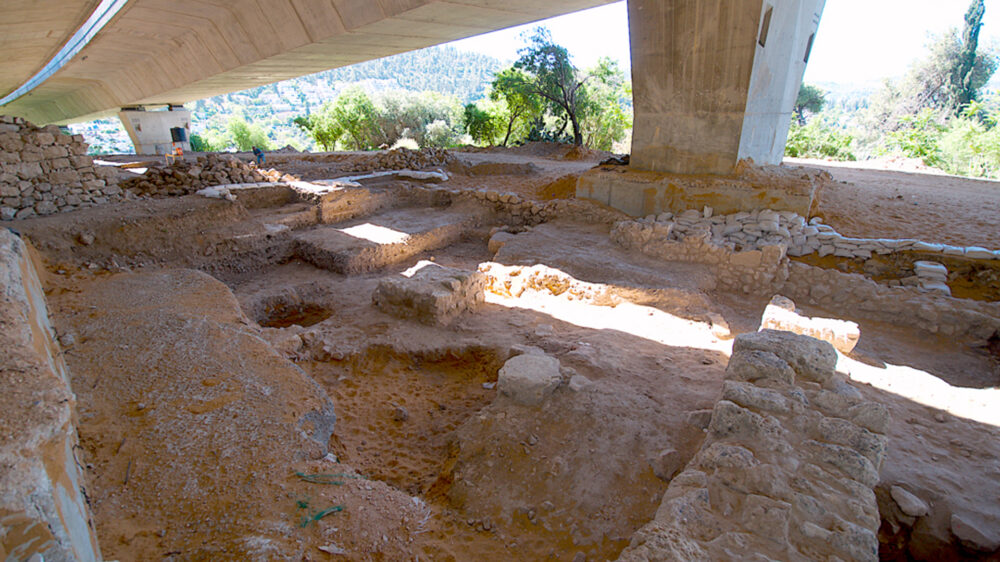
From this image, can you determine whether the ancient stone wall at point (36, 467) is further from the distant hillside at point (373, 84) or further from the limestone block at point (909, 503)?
the distant hillside at point (373, 84)

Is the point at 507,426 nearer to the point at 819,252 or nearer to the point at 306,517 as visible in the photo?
the point at 306,517

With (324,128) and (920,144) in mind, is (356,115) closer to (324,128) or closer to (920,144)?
(324,128)

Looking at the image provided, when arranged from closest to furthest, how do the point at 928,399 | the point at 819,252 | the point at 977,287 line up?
the point at 928,399
the point at 977,287
the point at 819,252

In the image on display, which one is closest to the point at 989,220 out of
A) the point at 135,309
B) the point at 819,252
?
the point at 819,252

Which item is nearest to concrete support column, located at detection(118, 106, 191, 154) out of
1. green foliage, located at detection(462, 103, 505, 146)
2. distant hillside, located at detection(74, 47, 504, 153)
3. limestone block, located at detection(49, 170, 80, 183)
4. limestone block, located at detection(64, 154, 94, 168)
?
limestone block, located at detection(64, 154, 94, 168)

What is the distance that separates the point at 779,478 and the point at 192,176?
1066 centimetres

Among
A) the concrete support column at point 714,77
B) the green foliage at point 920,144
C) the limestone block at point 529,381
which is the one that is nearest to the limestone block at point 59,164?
the limestone block at point 529,381

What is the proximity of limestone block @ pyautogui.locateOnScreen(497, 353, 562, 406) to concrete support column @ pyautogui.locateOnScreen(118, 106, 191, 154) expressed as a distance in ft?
62.6

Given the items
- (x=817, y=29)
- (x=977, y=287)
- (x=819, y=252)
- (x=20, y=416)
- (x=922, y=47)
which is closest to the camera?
(x=20, y=416)

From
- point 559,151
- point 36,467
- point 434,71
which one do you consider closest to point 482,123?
point 559,151

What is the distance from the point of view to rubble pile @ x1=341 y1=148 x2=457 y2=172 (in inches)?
504

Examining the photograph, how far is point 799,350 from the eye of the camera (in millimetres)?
Result: 3336

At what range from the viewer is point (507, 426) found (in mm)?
3473

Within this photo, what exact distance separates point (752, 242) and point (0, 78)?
60.0 ft
